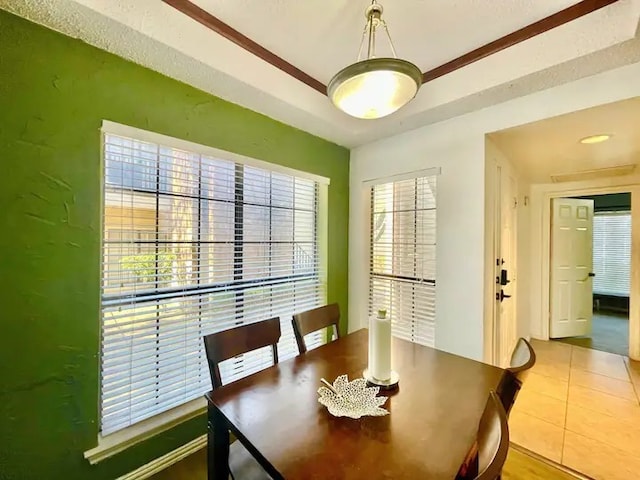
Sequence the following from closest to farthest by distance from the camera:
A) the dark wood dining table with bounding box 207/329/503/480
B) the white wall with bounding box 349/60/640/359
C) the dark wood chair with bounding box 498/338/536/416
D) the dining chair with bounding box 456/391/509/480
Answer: the dining chair with bounding box 456/391/509/480
the dark wood dining table with bounding box 207/329/503/480
the dark wood chair with bounding box 498/338/536/416
the white wall with bounding box 349/60/640/359

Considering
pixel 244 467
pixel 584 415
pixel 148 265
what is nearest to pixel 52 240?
pixel 148 265

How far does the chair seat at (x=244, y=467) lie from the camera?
1076 mm

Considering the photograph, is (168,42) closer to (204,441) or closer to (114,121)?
(114,121)

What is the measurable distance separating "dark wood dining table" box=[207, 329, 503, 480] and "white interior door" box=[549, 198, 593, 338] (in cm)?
336

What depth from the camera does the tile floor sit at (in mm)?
1734

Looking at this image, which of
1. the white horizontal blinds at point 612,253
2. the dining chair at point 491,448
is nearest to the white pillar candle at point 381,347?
the dining chair at point 491,448

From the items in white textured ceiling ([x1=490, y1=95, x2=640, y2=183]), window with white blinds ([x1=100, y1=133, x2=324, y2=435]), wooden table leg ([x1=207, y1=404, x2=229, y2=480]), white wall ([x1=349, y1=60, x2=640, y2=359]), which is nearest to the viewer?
wooden table leg ([x1=207, y1=404, x2=229, y2=480])

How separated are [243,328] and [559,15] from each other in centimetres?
220

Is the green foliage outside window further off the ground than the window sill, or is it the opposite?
the green foliage outside window

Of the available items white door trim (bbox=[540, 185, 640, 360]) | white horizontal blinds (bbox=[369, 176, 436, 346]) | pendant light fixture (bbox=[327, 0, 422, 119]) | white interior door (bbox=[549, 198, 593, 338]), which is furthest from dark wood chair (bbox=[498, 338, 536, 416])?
white interior door (bbox=[549, 198, 593, 338])

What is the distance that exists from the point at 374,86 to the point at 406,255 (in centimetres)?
168

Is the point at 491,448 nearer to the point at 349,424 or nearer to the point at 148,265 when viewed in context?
the point at 349,424

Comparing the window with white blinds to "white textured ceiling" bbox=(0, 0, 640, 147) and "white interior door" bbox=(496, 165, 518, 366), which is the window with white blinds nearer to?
"white textured ceiling" bbox=(0, 0, 640, 147)

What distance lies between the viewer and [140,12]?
1264mm
